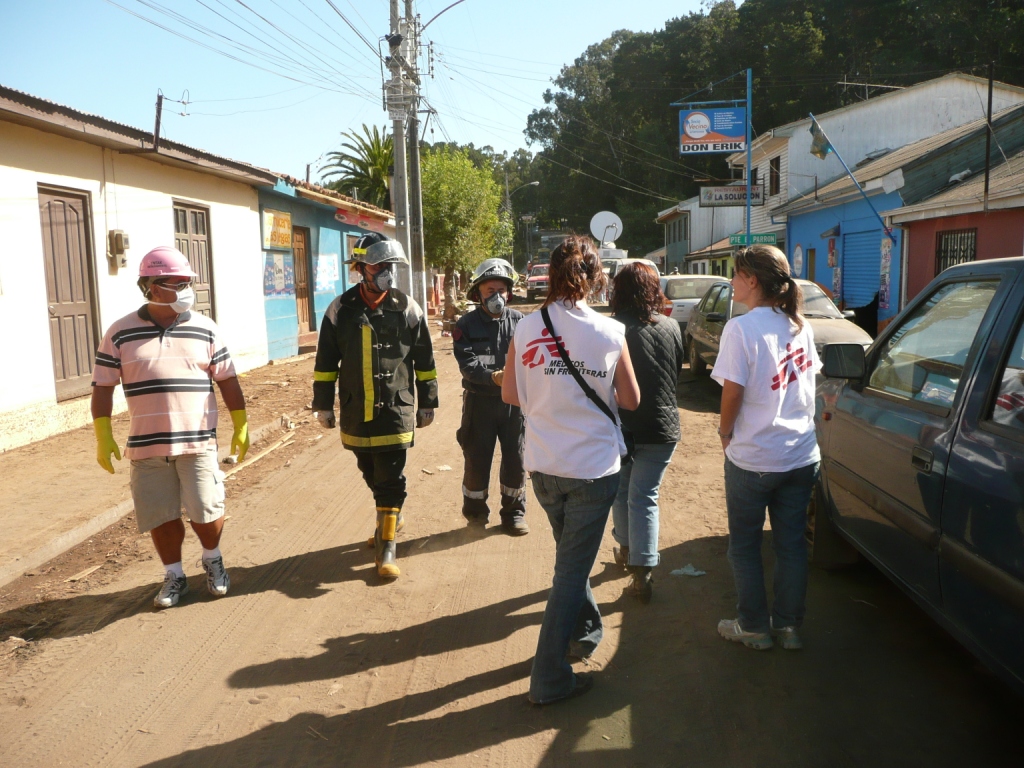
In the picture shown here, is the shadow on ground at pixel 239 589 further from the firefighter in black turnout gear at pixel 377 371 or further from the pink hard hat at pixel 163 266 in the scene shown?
the pink hard hat at pixel 163 266

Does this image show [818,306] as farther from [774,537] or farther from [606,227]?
[606,227]

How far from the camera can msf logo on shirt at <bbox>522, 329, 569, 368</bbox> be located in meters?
3.22

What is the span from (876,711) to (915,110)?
29.5m

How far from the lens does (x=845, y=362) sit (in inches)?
150

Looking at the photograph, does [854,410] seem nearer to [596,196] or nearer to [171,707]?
[171,707]

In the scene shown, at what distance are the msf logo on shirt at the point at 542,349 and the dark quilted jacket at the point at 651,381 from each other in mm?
1041

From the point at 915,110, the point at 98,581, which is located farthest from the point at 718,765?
the point at 915,110

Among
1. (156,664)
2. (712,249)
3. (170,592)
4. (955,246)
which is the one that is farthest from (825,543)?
(712,249)

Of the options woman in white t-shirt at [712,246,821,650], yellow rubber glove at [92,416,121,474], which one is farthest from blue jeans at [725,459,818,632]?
yellow rubber glove at [92,416,121,474]

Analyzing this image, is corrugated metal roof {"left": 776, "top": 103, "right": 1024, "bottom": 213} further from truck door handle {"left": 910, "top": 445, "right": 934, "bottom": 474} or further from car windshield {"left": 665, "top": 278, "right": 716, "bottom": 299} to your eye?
truck door handle {"left": 910, "top": 445, "right": 934, "bottom": 474}

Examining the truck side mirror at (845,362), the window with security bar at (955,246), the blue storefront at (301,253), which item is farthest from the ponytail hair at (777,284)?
the window with security bar at (955,246)

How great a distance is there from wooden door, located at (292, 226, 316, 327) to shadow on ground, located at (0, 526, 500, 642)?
43.2 feet

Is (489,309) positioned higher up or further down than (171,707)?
higher up

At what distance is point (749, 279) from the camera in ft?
11.6
